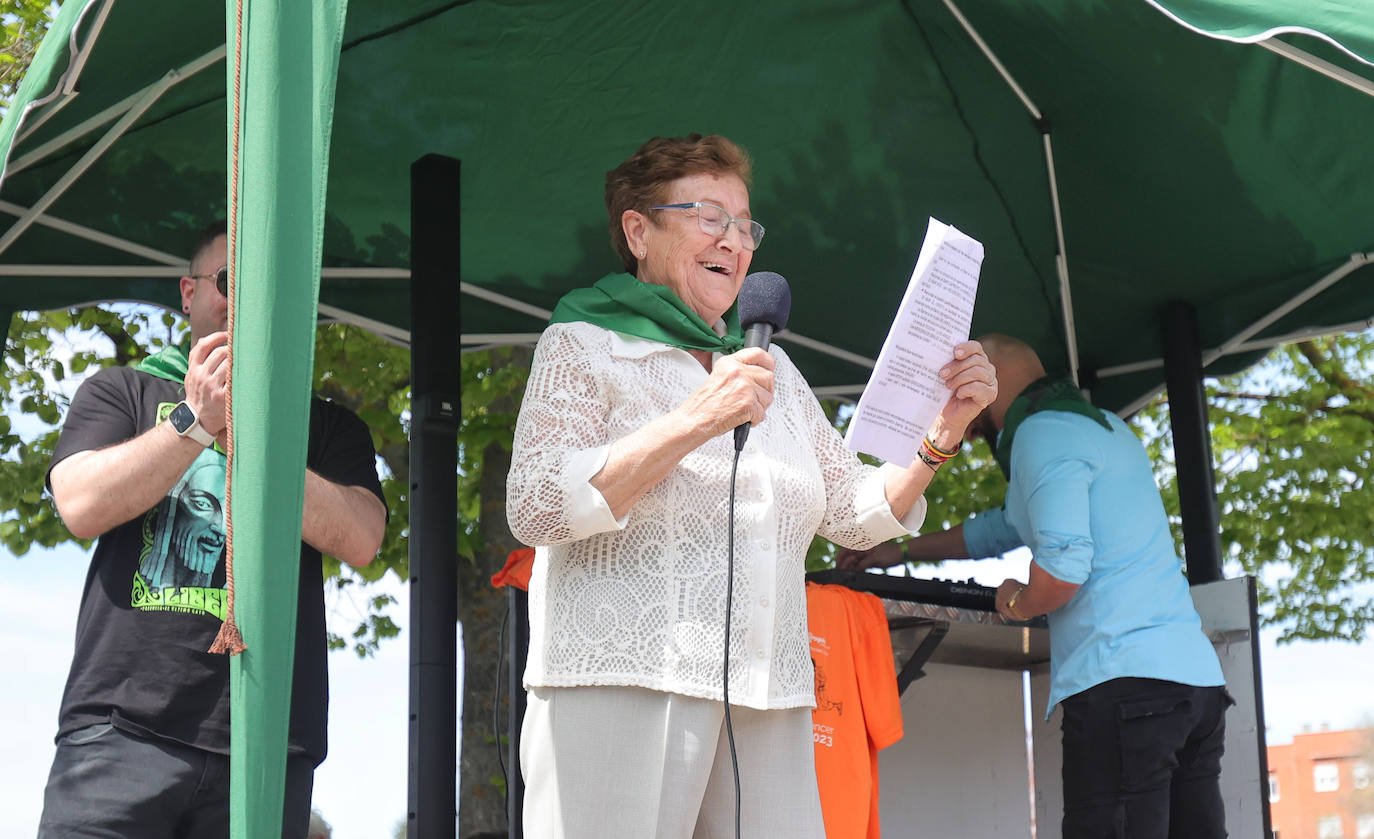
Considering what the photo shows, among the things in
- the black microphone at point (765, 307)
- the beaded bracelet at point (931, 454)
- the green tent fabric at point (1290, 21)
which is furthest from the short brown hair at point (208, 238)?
the green tent fabric at point (1290, 21)

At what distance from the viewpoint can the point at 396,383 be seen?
30.2 ft

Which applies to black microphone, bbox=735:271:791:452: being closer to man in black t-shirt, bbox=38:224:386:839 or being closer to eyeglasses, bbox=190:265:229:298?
man in black t-shirt, bbox=38:224:386:839

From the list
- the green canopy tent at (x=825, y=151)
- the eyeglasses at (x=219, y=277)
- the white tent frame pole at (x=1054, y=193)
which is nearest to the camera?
the eyeglasses at (x=219, y=277)

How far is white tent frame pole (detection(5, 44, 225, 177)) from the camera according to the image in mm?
3969

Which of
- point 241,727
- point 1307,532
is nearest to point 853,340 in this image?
point 241,727

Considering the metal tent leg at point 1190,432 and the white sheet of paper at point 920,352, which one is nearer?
the white sheet of paper at point 920,352

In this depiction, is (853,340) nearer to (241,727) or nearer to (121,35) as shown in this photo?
(121,35)

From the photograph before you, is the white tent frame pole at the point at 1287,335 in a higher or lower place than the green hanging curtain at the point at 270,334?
higher

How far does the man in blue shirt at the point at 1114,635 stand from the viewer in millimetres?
4324

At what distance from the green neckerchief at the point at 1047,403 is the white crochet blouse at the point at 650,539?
1.98 metres

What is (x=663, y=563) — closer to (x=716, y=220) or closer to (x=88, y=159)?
(x=716, y=220)

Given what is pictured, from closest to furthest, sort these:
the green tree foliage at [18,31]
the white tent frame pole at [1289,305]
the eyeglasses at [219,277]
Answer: the eyeglasses at [219,277] → the white tent frame pole at [1289,305] → the green tree foliage at [18,31]

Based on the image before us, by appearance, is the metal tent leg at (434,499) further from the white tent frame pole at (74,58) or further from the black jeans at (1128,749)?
the black jeans at (1128,749)

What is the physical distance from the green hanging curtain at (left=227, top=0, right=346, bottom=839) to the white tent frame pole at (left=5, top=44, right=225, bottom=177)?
5.84 ft
